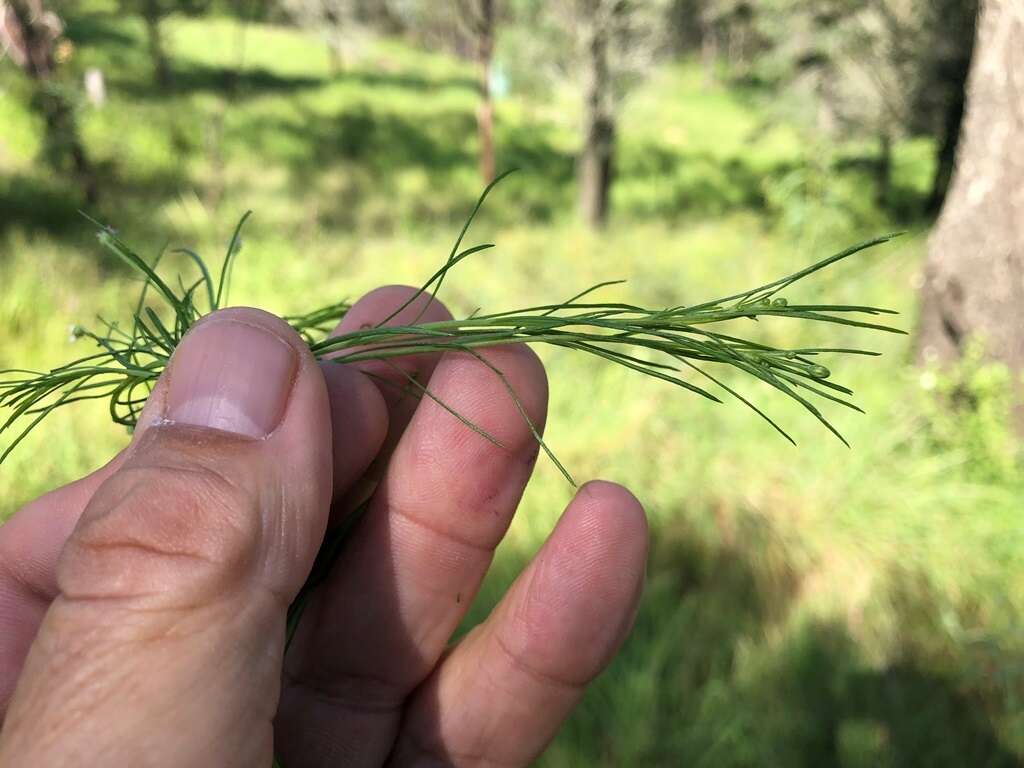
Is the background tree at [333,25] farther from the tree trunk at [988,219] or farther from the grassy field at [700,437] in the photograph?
the tree trunk at [988,219]

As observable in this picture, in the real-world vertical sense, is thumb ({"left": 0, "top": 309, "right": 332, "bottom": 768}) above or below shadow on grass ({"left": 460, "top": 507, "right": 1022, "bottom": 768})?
above

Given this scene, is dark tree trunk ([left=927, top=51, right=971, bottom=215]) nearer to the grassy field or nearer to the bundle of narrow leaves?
the grassy field

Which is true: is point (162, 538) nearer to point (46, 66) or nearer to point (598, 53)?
point (46, 66)

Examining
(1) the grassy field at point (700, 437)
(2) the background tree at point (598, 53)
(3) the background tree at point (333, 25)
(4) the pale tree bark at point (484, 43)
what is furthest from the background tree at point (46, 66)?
(3) the background tree at point (333, 25)

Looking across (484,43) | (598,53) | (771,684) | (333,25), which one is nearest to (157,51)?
(484,43)

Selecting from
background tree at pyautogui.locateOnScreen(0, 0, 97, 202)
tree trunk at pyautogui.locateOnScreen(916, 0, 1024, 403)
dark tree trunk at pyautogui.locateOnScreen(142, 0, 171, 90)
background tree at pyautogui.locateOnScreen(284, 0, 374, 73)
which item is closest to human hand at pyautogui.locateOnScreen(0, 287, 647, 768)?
tree trunk at pyautogui.locateOnScreen(916, 0, 1024, 403)

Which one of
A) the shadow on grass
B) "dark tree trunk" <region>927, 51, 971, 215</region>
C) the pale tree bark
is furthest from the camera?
the pale tree bark
